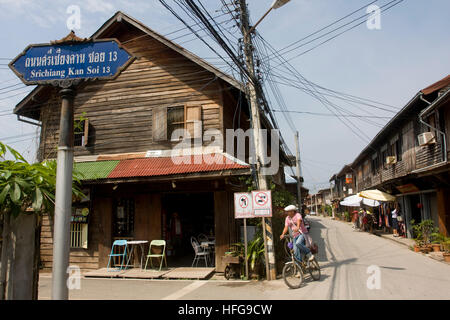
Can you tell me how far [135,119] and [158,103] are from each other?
111 cm

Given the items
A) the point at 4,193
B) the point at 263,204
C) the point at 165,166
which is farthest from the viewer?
the point at 165,166

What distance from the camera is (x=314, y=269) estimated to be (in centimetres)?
910

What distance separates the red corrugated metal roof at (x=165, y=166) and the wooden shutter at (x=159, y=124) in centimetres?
88

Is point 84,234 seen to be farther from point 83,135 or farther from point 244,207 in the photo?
point 244,207

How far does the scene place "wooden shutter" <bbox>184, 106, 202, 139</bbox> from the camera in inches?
458

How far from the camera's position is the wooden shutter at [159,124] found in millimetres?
12008

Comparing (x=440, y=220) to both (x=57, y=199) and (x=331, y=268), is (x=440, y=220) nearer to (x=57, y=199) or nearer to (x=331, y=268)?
(x=331, y=268)

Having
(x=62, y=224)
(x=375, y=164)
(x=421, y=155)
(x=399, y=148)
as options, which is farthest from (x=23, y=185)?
(x=375, y=164)

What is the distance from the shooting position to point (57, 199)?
10.8 ft

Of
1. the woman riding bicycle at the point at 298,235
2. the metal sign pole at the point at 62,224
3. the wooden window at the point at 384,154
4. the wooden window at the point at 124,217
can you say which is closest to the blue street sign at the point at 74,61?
the metal sign pole at the point at 62,224

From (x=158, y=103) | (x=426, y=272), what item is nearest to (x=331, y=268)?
(x=426, y=272)

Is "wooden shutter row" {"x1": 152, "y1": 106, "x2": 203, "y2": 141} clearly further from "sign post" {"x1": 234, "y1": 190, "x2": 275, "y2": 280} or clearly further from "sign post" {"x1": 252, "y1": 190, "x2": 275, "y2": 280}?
"sign post" {"x1": 252, "y1": 190, "x2": 275, "y2": 280}

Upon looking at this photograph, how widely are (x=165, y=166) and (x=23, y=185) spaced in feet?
21.8
